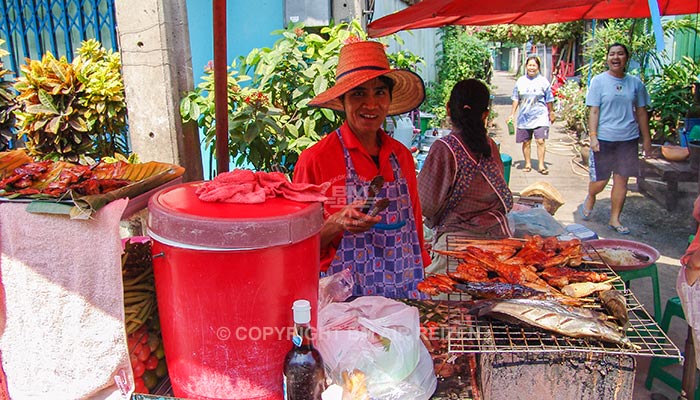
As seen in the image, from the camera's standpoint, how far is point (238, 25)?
5.36m

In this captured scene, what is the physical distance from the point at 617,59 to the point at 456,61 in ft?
33.2

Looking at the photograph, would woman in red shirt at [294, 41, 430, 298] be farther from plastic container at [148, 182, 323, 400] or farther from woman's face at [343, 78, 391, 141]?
plastic container at [148, 182, 323, 400]

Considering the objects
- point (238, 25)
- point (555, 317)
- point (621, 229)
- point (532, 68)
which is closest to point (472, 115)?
point (555, 317)

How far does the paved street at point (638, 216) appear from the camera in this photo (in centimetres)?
498

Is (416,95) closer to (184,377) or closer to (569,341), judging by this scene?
(569,341)

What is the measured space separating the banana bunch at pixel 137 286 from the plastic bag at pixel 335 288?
64cm

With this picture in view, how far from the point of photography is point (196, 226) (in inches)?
59.6

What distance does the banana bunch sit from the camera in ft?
5.92

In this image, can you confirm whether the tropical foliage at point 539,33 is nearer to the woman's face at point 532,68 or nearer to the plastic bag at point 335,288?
the woman's face at point 532,68

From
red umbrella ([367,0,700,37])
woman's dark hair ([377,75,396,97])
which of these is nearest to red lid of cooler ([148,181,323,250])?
woman's dark hair ([377,75,396,97])

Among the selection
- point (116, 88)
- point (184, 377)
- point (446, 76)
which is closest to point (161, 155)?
point (116, 88)

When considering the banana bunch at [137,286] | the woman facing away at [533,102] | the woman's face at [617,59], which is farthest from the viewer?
the woman facing away at [533,102]

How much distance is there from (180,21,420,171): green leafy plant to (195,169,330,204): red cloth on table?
217 cm

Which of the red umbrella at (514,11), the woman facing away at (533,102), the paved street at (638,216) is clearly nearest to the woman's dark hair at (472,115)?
the red umbrella at (514,11)
